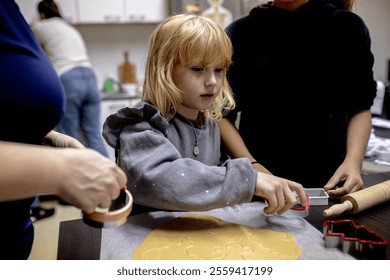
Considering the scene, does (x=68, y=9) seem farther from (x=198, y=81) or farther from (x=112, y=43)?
(x=198, y=81)

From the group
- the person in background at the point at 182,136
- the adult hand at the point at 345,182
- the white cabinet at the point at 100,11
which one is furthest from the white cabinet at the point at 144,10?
the adult hand at the point at 345,182

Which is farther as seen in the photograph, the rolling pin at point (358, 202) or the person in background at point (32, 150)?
the rolling pin at point (358, 202)

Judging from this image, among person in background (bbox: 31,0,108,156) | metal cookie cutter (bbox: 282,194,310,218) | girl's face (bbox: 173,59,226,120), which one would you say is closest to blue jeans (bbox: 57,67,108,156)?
person in background (bbox: 31,0,108,156)

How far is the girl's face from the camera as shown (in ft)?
1.98

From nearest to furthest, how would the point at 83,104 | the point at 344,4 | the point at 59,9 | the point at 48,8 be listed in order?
the point at 344,4, the point at 83,104, the point at 48,8, the point at 59,9

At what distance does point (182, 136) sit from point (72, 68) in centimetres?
111

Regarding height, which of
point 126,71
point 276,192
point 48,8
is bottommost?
point 126,71

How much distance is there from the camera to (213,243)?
515 mm

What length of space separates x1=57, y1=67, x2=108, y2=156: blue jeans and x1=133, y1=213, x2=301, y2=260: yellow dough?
0.92 metres

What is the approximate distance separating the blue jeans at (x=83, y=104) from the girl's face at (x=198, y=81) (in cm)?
85

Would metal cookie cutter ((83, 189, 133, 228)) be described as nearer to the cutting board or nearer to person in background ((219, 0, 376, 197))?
person in background ((219, 0, 376, 197))

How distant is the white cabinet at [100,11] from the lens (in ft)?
7.41

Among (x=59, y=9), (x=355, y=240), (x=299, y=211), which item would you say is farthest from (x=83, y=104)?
(x=355, y=240)

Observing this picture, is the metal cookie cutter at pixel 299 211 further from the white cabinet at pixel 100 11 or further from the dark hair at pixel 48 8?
the white cabinet at pixel 100 11
